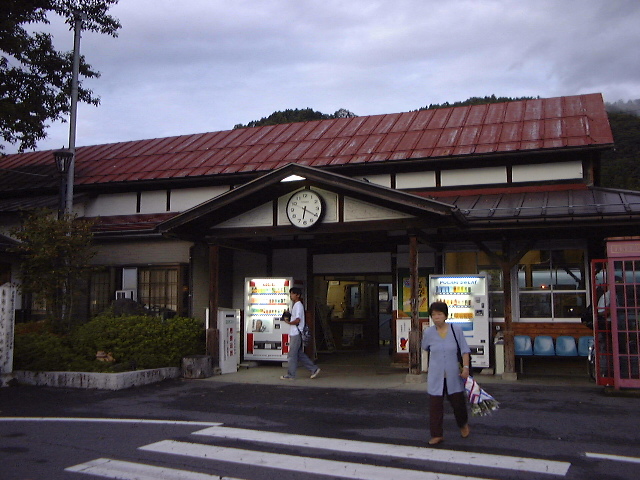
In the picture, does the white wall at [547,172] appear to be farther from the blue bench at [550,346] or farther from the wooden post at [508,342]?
the blue bench at [550,346]

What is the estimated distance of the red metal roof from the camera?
1466 centimetres

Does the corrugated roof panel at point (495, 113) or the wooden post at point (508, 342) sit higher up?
the corrugated roof panel at point (495, 113)

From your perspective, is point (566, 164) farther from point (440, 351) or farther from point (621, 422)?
point (440, 351)

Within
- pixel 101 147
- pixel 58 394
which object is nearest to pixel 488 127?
pixel 58 394

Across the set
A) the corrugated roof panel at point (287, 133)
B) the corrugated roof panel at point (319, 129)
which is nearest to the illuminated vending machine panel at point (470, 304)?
the corrugated roof panel at point (319, 129)

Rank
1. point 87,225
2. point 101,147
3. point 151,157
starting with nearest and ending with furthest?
point 87,225, point 151,157, point 101,147

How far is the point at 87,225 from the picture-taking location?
46.6 ft

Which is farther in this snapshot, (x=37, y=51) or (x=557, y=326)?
(x=37, y=51)

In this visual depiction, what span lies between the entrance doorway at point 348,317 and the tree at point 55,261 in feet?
20.7

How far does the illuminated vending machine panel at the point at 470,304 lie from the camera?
41.9ft

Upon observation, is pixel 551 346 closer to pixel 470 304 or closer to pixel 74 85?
pixel 470 304

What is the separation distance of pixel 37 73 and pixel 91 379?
13.2m

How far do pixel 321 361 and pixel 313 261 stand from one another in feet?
8.42

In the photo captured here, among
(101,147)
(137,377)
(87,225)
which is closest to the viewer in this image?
(137,377)
